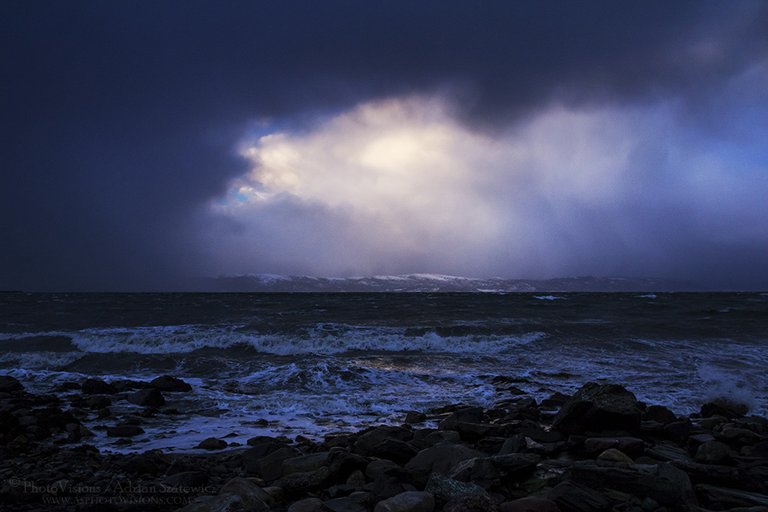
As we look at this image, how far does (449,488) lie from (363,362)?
12321mm

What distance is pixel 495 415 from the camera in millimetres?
9156

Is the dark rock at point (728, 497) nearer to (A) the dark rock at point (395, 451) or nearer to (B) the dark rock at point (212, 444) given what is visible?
(A) the dark rock at point (395, 451)

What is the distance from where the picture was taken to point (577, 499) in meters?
4.08

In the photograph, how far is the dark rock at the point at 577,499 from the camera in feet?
13.2

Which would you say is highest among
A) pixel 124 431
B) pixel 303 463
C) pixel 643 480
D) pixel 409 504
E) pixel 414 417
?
pixel 643 480

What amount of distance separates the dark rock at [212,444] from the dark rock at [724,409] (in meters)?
9.64

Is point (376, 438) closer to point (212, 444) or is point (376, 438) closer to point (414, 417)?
point (414, 417)

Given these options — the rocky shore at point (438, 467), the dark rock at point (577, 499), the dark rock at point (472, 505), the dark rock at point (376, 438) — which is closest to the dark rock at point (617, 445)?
the rocky shore at point (438, 467)

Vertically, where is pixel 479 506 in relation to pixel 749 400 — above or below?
above

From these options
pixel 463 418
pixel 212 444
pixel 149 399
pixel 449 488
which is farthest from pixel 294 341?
pixel 449 488

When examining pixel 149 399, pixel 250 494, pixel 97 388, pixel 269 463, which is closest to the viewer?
pixel 250 494

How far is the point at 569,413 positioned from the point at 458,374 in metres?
7.30

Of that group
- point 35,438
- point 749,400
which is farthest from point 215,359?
point 749,400

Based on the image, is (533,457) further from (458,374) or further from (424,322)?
(424,322)
